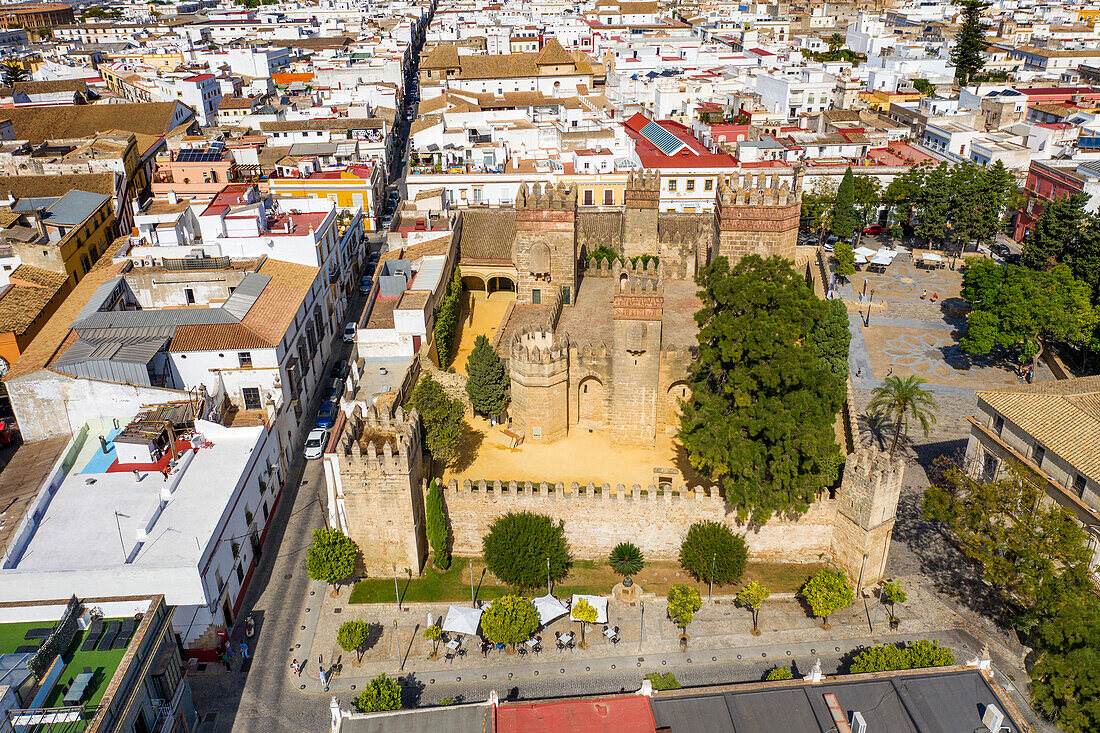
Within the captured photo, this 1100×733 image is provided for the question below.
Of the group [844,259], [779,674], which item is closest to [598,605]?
[779,674]

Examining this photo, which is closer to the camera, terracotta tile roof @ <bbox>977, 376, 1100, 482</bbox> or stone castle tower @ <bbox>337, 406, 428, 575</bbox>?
stone castle tower @ <bbox>337, 406, 428, 575</bbox>

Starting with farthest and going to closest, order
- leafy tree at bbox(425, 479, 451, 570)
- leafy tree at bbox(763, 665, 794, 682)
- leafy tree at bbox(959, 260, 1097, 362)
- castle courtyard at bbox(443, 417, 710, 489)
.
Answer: leafy tree at bbox(959, 260, 1097, 362) → castle courtyard at bbox(443, 417, 710, 489) → leafy tree at bbox(425, 479, 451, 570) → leafy tree at bbox(763, 665, 794, 682)

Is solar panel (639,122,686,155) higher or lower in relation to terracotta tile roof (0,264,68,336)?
higher

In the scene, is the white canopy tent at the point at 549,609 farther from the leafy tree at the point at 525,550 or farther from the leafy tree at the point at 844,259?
the leafy tree at the point at 844,259

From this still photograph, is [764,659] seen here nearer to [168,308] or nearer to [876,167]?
[168,308]

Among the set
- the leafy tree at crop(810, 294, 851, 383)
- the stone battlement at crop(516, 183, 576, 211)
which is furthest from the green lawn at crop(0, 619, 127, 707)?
the leafy tree at crop(810, 294, 851, 383)

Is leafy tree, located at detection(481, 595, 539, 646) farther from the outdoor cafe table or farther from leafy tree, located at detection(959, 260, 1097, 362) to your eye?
leafy tree, located at detection(959, 260, 1097, 362)

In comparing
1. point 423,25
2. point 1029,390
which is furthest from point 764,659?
point 423,25

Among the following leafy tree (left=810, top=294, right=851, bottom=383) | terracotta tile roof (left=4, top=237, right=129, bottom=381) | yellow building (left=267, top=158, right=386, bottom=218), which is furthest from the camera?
yellow building (left=267, top=158, right=386, bottom=218)
